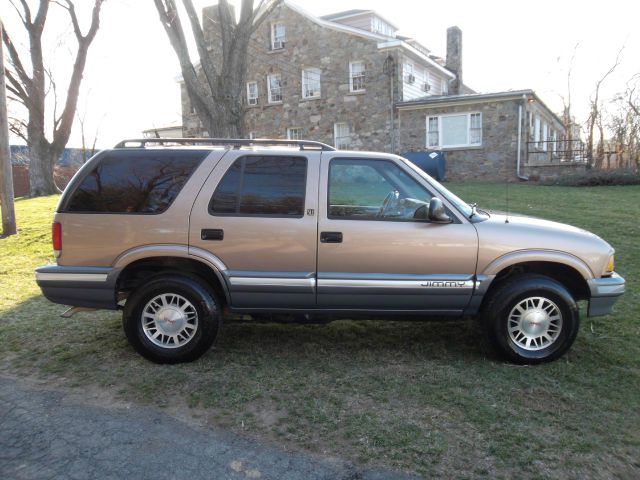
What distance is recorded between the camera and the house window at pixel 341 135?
85.0ft

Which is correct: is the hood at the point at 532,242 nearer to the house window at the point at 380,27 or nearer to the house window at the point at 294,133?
the house window at the point at 294,133

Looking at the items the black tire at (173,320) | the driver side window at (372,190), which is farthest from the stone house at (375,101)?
the black tire at (173,320)

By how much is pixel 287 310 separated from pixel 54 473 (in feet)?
6.80

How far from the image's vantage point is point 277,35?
89.7ft

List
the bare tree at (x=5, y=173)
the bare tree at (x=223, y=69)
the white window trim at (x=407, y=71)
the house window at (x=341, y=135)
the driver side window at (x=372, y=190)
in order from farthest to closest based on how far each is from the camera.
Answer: the house window at (x=341, y=135) → the white window trim at (x=407, y=71) → the bare tree at (x=223, y=69) → the bare tree at (x=5, y=173) → the driver side window at (x=372, y=190)

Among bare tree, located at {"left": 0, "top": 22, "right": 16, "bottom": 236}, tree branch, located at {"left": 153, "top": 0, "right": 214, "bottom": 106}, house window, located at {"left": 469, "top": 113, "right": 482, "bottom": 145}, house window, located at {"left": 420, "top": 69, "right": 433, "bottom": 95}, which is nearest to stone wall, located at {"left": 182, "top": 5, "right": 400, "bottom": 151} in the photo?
house window, located at {"left": 420, "top": 69, "right": 433, "bottom": 95}

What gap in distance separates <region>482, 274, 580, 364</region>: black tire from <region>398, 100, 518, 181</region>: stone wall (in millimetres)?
18442

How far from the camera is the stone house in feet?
73.8

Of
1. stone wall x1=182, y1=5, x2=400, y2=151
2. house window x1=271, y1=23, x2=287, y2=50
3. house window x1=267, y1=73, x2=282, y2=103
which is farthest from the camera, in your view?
house window x1=267, y1=73, x2=282, y2=103

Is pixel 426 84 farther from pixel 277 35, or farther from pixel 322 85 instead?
pixel 277 35

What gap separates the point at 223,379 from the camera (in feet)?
13.5

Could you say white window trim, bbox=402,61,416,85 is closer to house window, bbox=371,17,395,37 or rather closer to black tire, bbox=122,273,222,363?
house window, bbox=371,17,395,37

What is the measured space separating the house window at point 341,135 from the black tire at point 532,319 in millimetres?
22161

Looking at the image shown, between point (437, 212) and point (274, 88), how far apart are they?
25.1 metres
